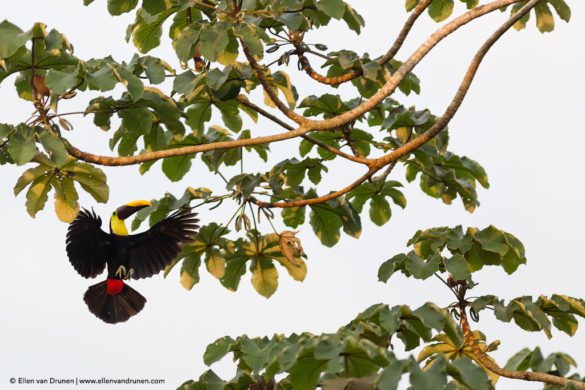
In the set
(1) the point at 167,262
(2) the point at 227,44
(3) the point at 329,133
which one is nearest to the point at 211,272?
(1) the point at 167,262

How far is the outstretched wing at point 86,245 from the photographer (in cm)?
828

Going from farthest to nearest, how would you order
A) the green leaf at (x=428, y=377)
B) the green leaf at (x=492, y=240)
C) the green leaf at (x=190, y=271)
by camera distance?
the green leaf at (x=190, y=271) < the green leaf at (x=492, y=240) < the green leaf at (x=428, y=377)

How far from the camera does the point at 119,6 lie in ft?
22.1

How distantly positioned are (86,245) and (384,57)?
9.98 ft

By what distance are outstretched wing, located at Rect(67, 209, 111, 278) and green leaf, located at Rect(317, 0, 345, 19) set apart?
10.3 feet

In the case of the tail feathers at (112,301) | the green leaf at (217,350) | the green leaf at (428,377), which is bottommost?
the green leaf at (428,377)

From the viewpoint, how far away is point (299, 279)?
23.3 feet

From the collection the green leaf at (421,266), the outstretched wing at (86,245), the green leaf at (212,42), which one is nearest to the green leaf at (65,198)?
the green leaf at (212,42)

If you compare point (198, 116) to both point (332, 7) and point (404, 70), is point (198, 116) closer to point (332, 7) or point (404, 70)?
point (332, 7)

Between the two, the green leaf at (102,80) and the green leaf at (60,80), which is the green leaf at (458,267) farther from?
the green leaf at (60,80)

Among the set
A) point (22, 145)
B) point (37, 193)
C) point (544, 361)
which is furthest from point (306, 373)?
point (37, 193)

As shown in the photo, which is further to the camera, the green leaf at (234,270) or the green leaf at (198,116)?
the green leaf at (234,270)

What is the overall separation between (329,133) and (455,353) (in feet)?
6.14

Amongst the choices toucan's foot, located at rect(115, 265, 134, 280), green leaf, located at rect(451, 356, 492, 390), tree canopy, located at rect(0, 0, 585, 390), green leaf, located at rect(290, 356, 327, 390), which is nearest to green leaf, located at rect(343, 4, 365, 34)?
tree canopy, located at rect(0, 0, 585, 390)
